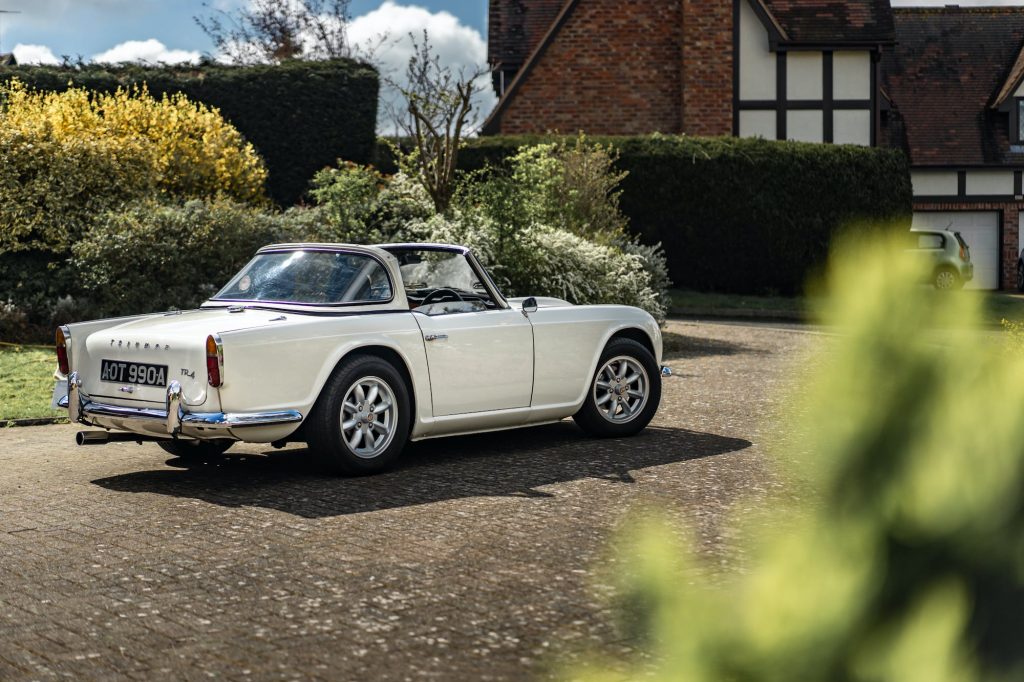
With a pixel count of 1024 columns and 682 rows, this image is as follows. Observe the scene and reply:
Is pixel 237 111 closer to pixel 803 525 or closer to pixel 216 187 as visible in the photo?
pixel 216 187

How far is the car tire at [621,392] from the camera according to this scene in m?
9.12

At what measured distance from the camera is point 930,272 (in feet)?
4.47

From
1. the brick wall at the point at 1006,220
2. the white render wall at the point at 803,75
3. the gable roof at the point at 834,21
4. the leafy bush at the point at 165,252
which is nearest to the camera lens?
the leafy bush at the point at 165,252

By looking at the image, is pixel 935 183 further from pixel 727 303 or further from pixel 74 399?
pixel 74 399

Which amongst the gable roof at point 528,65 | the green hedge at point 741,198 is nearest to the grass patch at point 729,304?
the green hedge at point 741,198

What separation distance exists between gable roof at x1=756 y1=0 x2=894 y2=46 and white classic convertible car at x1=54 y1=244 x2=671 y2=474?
72.6 ft

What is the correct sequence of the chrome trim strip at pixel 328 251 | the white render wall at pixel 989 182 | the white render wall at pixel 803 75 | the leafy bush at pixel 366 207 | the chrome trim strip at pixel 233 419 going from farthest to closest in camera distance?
the white render wall at pixel 989 182 → the white render wall at pixel 803 75 → the leafy bush at pixel 366 207 → the chrome trim strip at pixel 328 251 → the chrome trim strip at pixel 233 419

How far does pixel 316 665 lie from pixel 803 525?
3072mm

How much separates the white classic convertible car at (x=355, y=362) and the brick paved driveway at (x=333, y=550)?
0.32m

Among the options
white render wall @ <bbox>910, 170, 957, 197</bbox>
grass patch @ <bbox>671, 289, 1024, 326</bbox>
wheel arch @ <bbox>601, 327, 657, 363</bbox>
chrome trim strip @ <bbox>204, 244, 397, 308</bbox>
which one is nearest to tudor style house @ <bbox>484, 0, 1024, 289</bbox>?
grass patch @ <bbox>671, 289, 1024, 326</bbox>

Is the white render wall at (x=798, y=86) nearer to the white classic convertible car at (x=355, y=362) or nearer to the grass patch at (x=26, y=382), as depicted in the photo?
the grass patch at (x=26, y=382)

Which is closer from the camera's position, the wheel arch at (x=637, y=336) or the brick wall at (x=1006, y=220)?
the wheel arch at (x=637, y=336)

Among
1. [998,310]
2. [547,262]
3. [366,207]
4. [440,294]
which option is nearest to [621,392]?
[440,294]

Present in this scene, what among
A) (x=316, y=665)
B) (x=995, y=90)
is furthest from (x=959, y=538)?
(x=995, y=90)
